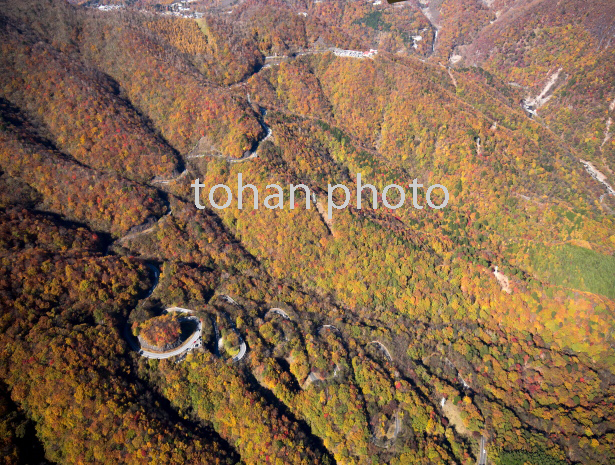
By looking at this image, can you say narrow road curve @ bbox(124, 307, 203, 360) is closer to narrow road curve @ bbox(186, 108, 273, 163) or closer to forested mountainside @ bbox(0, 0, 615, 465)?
forested mountainside @ bbox(0, 0, 615, 465)

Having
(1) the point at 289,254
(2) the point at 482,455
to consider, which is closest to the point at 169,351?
(1) the point at 289,254

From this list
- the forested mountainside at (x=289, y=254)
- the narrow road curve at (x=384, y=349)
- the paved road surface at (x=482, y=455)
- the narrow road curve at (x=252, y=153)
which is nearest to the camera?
the forested mountainside at (x=289, y=254)

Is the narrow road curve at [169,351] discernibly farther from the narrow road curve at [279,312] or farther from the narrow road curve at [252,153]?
the narrow road curve at [252,153]

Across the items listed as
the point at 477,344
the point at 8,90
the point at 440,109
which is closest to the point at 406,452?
the point at 477,344

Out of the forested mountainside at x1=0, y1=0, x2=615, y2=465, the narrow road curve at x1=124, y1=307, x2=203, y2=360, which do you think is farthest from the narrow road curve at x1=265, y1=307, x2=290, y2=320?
the narrow road curve at x1=124, y1=307, x2=203, y2=360

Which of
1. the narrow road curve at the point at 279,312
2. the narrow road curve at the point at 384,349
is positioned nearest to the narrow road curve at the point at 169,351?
the narrow road curve at the point at 279,312

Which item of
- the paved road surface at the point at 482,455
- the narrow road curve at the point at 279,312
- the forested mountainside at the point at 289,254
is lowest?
the paved road surface at the point at 482,455

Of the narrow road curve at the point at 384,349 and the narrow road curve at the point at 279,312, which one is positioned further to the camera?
the narrow road curve at the point at 384,349

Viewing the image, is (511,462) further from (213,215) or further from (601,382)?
(213,215)
